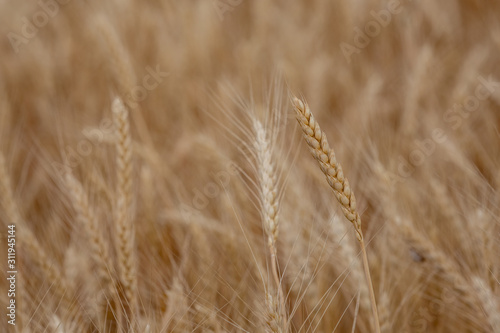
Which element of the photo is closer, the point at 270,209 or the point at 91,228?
the point at 270,209

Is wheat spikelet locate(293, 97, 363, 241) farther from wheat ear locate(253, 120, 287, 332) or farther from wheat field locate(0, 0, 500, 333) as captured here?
wheat ear locate(253, 120, 287, 332)

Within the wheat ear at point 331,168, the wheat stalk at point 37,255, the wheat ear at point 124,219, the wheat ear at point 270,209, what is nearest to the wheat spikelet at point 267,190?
the wheat ear at point 270,209

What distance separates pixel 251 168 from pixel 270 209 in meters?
0.79

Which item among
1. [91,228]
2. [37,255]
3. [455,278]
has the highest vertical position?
[455,278]

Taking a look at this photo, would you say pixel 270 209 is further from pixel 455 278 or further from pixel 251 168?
pixel 251 168

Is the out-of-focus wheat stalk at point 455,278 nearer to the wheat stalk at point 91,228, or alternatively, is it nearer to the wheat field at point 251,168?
the wheat field at point 251,168

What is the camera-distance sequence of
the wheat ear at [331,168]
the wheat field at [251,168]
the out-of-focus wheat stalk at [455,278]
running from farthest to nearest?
the wheat field at [251,168] → the out-of-focus wheat stalk at [455,278] → the wheat ear at [331,168]

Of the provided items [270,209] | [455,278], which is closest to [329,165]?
[270,209]

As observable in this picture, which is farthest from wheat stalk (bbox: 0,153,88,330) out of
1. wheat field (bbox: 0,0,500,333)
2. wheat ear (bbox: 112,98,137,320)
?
wheat ear (bbox: 112,98,137,320)

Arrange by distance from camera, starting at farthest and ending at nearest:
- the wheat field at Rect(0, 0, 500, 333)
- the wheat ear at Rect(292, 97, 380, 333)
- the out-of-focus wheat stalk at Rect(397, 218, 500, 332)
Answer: the wheat field at Rect(0, 0, 500, 333)
the out-of-focus wheat stalk at Rect(397, 218, 500, 332)
the wheat ear at Rect(292, 97, 380, 333)

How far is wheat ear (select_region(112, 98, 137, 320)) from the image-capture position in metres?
1.05

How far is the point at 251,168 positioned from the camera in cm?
163

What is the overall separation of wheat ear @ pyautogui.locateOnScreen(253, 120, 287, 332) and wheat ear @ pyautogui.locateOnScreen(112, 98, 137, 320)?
34 cm

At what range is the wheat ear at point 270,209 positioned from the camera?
31.7 inches
